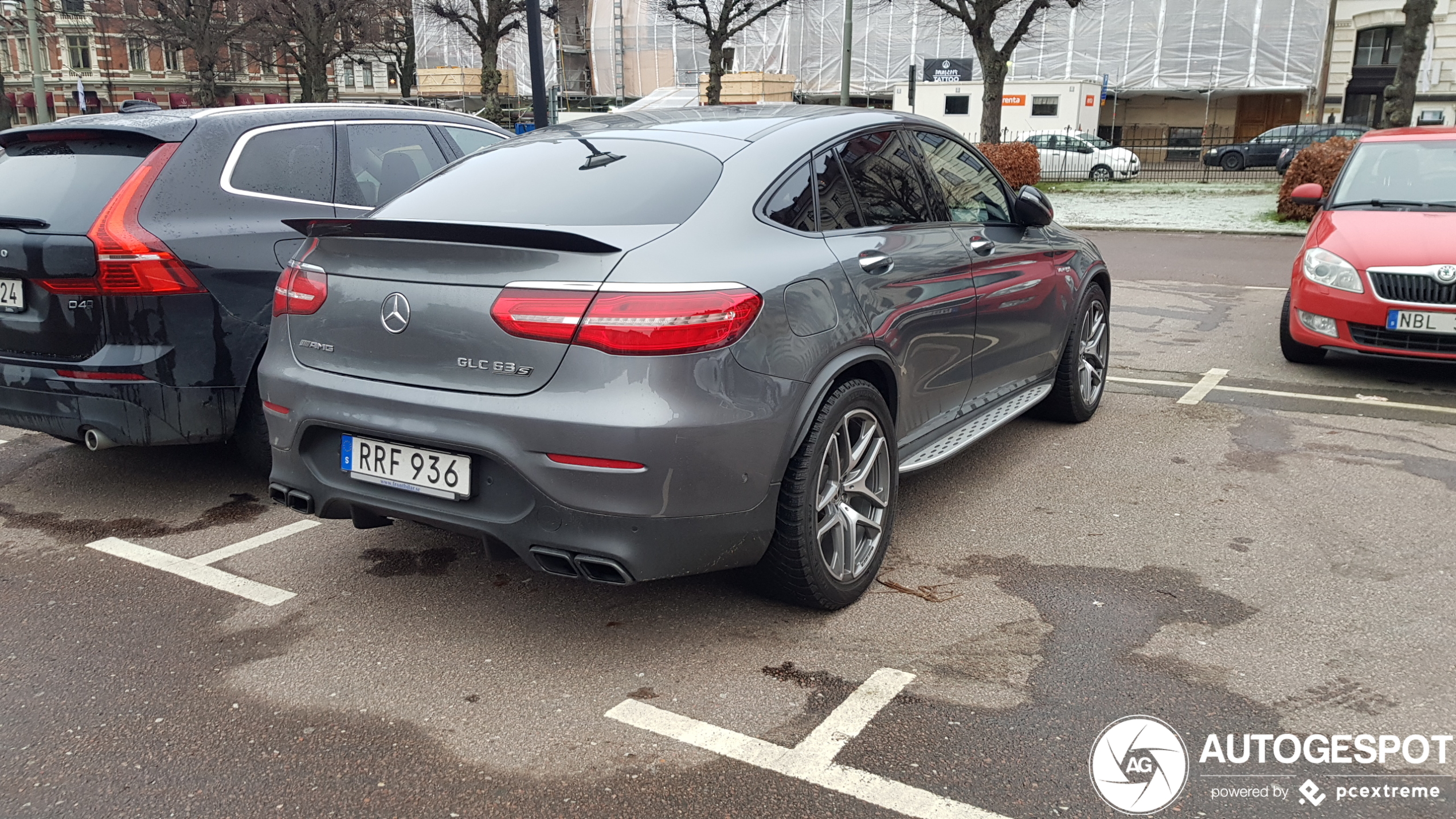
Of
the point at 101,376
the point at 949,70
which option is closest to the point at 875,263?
the point at 101,376

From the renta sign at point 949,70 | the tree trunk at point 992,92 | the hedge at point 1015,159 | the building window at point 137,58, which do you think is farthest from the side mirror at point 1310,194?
the building window at point 137,58

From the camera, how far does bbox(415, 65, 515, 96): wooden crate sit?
57.3 metres

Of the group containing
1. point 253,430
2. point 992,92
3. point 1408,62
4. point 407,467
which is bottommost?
point 253,430

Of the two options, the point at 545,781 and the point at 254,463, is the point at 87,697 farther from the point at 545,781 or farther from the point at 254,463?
the point at 254,463

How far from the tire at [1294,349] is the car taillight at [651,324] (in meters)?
5.63

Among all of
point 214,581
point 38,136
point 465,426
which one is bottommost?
point 214,581

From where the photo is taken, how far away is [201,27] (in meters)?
45.3

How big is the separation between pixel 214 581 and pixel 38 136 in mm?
2255

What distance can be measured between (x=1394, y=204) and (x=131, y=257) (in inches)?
281

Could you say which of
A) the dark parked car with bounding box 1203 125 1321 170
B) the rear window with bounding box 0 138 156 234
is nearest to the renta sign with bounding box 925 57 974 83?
the dark parked car with bounding box 1203 125 1321 170

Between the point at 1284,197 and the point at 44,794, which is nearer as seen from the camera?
the point at 44,794

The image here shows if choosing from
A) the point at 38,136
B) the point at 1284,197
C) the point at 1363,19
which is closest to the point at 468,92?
the point at 1363,19

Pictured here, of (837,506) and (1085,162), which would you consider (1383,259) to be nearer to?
(837,506)

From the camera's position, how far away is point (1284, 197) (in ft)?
58.7
